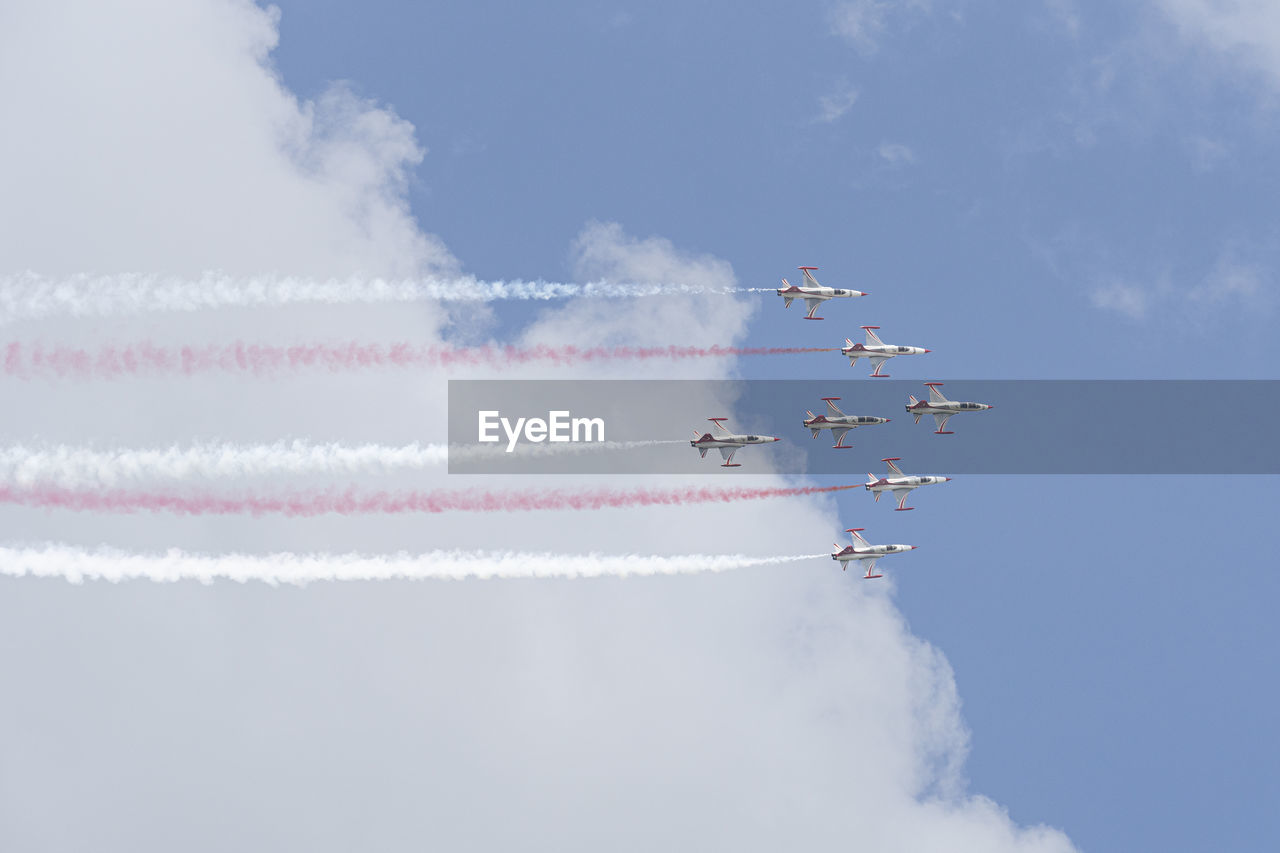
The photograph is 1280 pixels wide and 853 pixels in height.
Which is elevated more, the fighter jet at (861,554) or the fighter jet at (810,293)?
the fighter jet at (810,293)

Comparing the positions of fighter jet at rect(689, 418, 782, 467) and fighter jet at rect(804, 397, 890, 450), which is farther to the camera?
fighter jet at rect(804, 397, 890, 450)

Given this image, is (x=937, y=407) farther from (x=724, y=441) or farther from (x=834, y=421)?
(x=724, y=441)

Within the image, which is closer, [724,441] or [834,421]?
[724,441]

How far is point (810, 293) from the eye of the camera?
14225cm

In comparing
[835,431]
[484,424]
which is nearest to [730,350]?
[835,431]

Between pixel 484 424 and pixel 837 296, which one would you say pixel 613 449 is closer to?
pixel 484 424

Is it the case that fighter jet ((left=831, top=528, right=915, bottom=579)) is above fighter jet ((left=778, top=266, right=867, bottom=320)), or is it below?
below

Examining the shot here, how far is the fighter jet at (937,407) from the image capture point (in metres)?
144

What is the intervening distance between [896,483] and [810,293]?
15961 millimetres

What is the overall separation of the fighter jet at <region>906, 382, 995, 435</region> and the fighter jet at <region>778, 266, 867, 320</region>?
9700mm

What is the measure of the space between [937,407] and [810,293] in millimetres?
13052

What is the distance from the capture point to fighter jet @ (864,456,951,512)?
5694 inches

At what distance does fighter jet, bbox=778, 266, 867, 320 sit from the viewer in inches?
5561

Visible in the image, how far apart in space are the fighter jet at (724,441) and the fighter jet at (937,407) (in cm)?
1435
